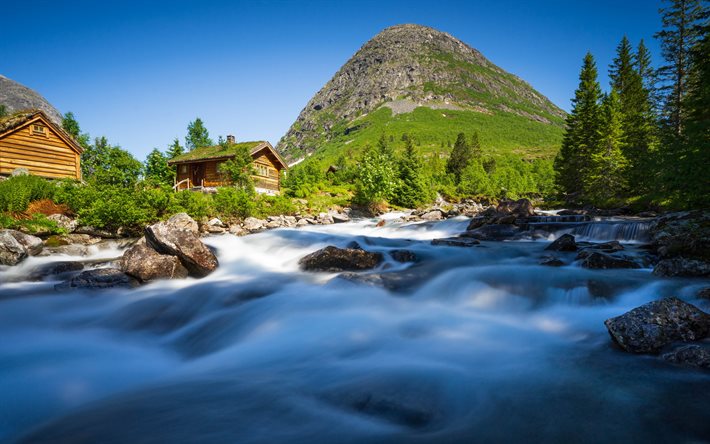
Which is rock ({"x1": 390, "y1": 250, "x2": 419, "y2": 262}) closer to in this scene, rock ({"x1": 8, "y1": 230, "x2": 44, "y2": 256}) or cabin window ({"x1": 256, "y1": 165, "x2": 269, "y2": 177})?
rock ({"x1": 8, "y1": 230, "x2": 44, "y2": 256})

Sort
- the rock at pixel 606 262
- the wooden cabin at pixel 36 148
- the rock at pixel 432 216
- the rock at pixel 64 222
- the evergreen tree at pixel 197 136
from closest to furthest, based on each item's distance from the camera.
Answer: the rock at pixel 606 262
the rock at pixel 64 222
the wooden cabin at pixel 36 148
the rock at pixel 432 216
the evergreen tree at pixel 197 136

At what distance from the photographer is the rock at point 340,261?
10461 mm

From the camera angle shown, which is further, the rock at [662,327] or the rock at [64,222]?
the rock at [64,222]

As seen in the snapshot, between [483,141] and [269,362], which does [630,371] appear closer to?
[269,362]

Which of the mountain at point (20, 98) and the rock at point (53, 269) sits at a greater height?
the mountain at point (20, 98)

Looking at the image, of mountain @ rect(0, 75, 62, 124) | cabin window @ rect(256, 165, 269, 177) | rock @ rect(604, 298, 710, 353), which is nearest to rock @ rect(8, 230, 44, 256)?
rock @ rect(604, 298, 710, 353)

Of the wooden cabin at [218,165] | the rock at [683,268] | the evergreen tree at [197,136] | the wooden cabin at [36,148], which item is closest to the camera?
the rock at [683,268]

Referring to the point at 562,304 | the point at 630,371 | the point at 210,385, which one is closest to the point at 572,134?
the point at 562,304

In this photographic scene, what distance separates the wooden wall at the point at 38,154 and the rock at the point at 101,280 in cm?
2081

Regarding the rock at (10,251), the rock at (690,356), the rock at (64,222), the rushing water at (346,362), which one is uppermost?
the rock at (64,222)

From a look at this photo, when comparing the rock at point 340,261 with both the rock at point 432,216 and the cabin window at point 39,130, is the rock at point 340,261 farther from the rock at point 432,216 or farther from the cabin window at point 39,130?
the cabin window at point 39,130

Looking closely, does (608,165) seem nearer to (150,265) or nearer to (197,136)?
(150,265)

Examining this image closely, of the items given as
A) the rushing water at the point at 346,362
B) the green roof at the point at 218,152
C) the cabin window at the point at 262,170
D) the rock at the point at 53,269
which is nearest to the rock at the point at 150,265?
the rushing water at the point at 346,362

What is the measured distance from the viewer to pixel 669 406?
138 inches
